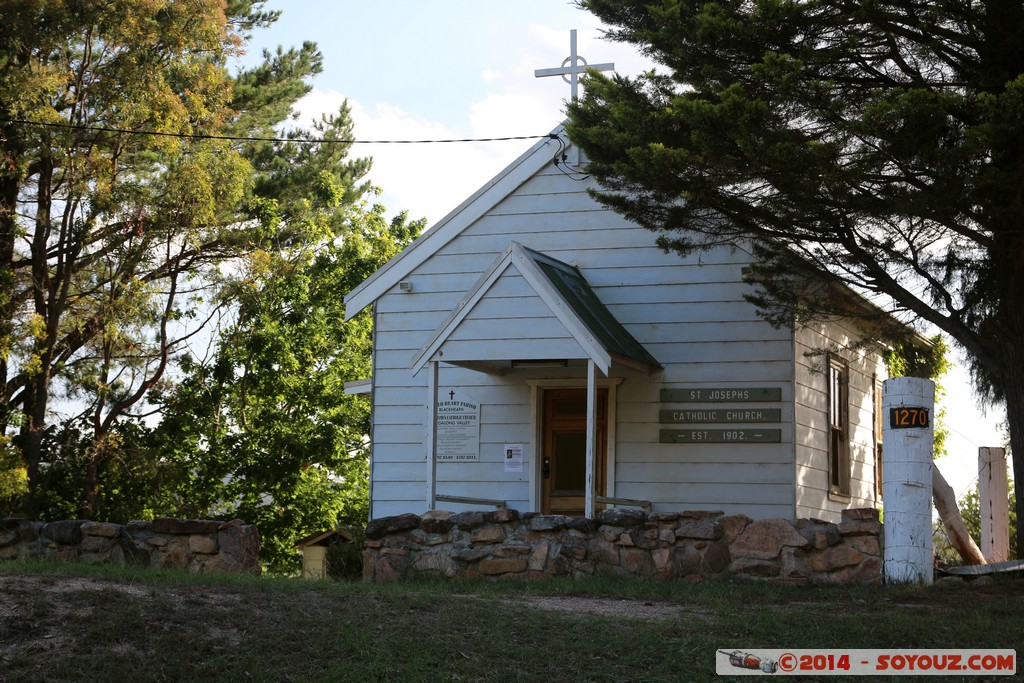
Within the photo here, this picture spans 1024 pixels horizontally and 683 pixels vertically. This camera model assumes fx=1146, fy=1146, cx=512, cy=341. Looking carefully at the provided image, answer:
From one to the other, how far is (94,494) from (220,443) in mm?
3179

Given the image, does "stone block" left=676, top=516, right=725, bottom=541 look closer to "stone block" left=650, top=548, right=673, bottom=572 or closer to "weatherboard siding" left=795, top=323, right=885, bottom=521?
"stone block" left=650, top=548, right=673, bottom=572

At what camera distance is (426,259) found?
49.2ft

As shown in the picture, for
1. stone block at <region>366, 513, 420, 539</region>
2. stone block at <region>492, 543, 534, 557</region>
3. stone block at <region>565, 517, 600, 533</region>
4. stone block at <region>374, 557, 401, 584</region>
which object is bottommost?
stone block at <region>374, 557, 401, 584</region>

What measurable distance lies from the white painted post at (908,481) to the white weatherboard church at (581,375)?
2.63m

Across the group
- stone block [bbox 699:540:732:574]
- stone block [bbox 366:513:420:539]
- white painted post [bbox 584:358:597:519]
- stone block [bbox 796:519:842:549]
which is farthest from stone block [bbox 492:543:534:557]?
stone block [bbox 796:519:842:549]

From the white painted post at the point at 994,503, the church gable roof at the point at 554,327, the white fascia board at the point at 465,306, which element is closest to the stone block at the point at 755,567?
the church gable roof at the point at 554,327

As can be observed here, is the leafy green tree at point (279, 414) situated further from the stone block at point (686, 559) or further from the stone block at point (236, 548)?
the stone block at point (686, 559)

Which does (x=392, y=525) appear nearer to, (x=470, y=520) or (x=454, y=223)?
(x=470, y=520)

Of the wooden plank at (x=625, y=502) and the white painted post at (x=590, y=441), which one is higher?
the white painted post at (x=590, y=441)

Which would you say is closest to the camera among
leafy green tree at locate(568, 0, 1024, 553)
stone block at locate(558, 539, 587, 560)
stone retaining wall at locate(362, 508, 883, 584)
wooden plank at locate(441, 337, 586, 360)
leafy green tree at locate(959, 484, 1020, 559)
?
leafy green tree at locate(568, 0, 1024, 553)

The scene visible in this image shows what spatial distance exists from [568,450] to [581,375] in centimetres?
99

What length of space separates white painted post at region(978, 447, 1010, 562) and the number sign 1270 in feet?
10.4

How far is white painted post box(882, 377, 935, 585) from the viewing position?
10.3 m

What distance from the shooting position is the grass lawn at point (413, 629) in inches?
262
